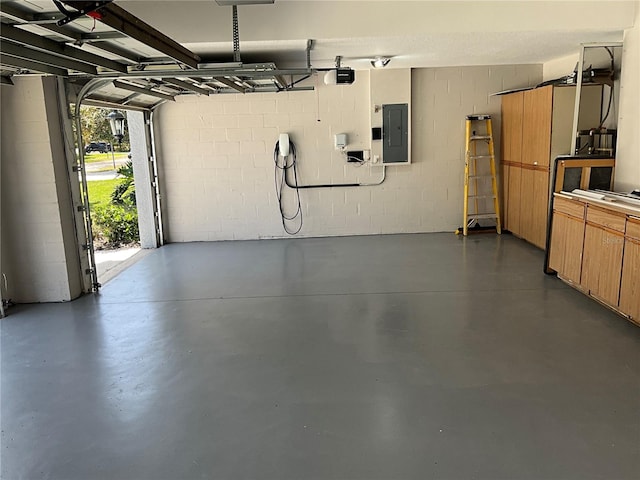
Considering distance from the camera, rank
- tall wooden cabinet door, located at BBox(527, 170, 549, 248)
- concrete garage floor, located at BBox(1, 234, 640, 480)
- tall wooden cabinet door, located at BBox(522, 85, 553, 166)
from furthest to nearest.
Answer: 1. tall wooden cabinet door, located at BBox(527, 170, 549, 248)
2. tall wooden cabinet door, located at BBox(522, 85, 553, 166)
3. concrete garage floor, located at BBox(1, 234, 640, 480)

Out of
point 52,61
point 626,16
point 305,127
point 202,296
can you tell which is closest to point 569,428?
point 202,296

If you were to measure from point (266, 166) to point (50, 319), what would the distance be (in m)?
3.97

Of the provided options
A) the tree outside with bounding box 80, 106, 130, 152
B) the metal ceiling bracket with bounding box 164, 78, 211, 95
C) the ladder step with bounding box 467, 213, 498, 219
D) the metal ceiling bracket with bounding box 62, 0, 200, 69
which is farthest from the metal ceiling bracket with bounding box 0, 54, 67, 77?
the tree outside with bounding box 80, 106, 130, 152

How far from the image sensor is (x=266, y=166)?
25.1 ft

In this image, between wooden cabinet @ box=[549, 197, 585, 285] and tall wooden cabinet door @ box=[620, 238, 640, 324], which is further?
wooden cabinet @ box=[549, 197, 585, 285]

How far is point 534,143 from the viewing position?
254 inches

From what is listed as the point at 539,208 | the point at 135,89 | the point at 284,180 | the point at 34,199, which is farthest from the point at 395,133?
the point at 34,199

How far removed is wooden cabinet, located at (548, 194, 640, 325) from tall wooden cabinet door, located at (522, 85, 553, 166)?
1.34 metres

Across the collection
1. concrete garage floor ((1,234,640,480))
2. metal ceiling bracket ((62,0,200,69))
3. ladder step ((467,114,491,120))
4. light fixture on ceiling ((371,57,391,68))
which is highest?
light fixture on ceiling ((371,57,391,68))

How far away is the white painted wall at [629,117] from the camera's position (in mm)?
4594

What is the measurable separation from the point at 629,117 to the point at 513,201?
264 cm

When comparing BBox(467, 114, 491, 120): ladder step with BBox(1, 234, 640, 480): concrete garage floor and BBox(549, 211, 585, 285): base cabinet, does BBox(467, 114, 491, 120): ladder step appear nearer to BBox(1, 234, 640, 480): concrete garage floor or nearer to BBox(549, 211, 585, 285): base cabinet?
BBox(549, 211, 585, 285): base cabinet

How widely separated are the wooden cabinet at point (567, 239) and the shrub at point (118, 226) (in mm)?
6911

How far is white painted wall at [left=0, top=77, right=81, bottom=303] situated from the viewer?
4.80 metres
